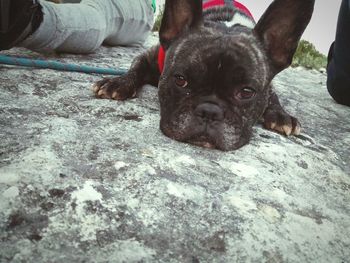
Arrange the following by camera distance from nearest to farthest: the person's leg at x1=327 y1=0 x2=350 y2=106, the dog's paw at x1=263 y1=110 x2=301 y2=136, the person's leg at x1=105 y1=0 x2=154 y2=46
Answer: the dog's paw at x1=263 y1=110 x2=301 y2=136, the person's leg at x1=327 y1=0 x2=350 y2=106, the person's leg at x1=105 y1=0 x2=154 y2=46

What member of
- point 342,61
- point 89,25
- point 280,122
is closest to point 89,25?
point 89,25

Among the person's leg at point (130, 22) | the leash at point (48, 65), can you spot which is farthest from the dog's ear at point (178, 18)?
the person's leg at point (130, 22)

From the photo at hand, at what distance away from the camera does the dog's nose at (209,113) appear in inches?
84.2

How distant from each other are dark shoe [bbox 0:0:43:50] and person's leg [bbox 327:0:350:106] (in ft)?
9.63

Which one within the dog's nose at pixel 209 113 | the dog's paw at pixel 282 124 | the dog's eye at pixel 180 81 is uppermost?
the dog's eye at pixel 180 81

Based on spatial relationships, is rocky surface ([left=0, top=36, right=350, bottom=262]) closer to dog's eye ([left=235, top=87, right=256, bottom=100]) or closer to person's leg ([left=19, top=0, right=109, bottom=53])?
dog's eye ([left=235, top=87, right=256, bottom=100])

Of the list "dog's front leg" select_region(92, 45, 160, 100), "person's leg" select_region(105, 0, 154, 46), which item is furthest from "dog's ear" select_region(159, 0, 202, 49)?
"person's leg" select_region(105, 0, 154, 46)

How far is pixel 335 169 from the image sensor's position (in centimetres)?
207

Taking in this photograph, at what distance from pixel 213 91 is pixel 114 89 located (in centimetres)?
77

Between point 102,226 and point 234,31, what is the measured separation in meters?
1.95

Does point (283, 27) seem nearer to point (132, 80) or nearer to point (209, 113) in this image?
point (209, 113)

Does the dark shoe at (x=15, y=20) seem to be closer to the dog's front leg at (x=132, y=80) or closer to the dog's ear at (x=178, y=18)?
the dog's front leg at (x=132, y=80)

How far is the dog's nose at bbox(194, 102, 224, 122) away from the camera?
7.02ft

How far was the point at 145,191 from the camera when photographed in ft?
4.76
